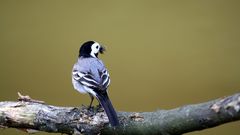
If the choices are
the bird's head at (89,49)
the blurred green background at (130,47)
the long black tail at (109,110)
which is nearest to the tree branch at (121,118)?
the long black tail at (109,110)

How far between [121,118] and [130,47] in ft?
4.03

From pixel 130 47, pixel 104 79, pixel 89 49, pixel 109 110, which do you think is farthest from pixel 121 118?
pixel 130 47

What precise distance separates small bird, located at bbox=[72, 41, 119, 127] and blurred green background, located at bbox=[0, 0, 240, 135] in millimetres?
418

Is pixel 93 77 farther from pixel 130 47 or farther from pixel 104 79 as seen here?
pixel 130 47

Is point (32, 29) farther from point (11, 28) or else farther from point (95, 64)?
point (95, 64)

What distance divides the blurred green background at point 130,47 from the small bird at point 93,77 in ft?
1.37

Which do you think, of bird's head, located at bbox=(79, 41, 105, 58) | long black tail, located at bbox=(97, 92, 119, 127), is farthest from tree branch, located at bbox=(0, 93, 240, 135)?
bird's head, located at bbox=(79, 41, 105, 58)

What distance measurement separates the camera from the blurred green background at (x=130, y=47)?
10.7 ft

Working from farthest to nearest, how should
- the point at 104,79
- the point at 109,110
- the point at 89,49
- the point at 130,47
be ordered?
the point at 130,47, the point at 89,49, the point at 104,79, the point at 109,110

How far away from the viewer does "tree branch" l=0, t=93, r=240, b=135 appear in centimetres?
189

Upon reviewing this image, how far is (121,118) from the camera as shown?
2.26m

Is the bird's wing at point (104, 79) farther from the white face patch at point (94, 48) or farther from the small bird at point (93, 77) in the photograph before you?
the white face patch at point (94, 48)

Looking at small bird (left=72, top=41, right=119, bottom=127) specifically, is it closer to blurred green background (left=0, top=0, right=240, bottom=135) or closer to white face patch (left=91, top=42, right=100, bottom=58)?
white face patch (left=91, top=42, right=100, bottom=58)

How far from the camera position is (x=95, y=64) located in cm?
270
